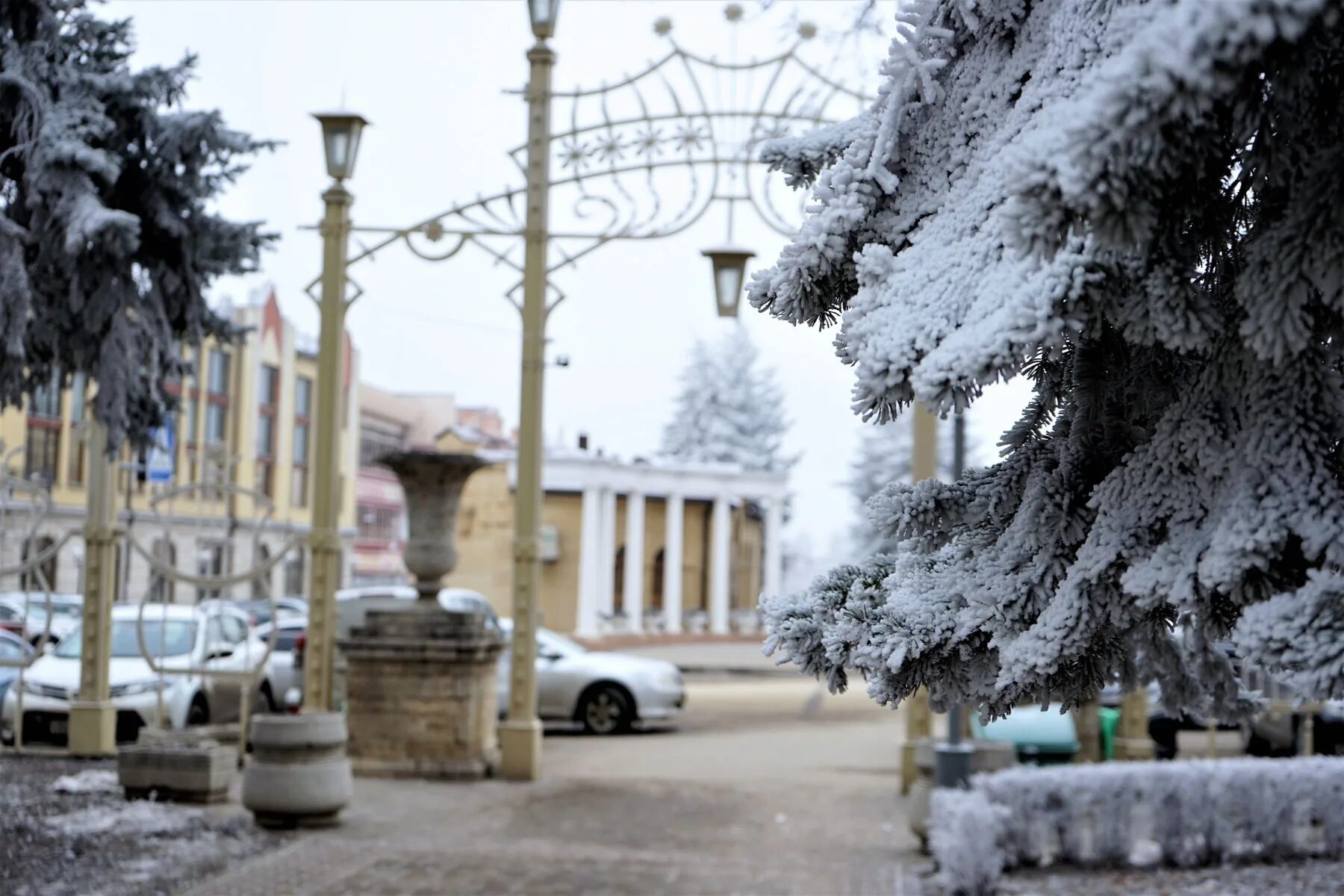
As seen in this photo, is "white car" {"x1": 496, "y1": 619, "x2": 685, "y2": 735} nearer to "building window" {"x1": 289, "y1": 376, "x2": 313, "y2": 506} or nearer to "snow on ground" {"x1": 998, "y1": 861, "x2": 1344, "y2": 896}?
"snow on ground" {"x1": 998, "y1": 861, "x2": 1344, "y2": 896}

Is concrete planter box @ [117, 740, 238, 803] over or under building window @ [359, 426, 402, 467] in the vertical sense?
under

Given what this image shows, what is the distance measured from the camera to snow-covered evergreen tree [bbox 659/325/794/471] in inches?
2505

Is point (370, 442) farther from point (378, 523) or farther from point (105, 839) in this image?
point (105, 839)

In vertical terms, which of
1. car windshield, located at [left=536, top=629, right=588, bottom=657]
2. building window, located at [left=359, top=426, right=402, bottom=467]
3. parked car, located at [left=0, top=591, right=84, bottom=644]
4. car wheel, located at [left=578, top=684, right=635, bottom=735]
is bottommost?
car wheel, located at [left=578, top=684, right=635, bottom=735]

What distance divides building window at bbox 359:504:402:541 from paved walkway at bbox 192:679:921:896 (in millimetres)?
58666

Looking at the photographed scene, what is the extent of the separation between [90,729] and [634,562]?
31.4m

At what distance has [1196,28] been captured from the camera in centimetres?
165

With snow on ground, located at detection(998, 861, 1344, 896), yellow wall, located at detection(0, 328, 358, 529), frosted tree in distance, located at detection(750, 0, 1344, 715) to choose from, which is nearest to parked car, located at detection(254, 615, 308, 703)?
snow on ground, located at detection(998, 861, 1344, 896)

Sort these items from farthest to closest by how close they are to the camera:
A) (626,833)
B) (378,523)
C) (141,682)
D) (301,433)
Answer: (378,523) → (301,433) → (141,682) → (626,833)

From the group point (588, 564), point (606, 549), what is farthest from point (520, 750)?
point (606, 549)

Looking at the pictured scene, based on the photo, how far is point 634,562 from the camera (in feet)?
147

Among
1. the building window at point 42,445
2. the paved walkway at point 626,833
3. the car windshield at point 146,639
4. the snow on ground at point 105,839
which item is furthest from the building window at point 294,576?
the snow on ground at point 105,839

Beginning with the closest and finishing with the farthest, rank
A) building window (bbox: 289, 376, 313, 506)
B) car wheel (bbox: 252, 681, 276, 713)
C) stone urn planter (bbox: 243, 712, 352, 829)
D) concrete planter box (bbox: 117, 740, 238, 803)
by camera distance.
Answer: stone urn planter (bbox: 243, 712, 352, 829), concrete planter box (bbox: 117, 740, 238, 803), car wheel (bbox: 252, 681, 276, 713), building window (bbox: 289, 376, 313, 506)

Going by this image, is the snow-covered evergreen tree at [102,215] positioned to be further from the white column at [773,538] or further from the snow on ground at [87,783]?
the white column at [773,538]
